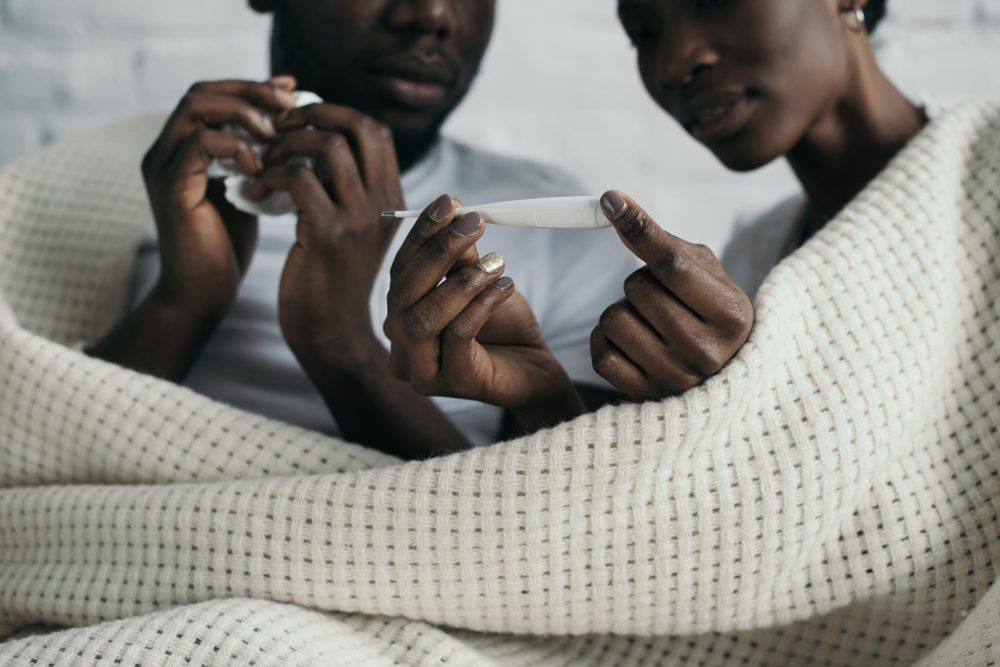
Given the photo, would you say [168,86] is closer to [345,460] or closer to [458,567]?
[345,460]

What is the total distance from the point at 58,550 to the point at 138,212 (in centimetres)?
42

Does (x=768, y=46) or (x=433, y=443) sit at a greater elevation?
(x=768, y=46)

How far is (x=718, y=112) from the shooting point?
0.82m

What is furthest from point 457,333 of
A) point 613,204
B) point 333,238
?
point 333,238

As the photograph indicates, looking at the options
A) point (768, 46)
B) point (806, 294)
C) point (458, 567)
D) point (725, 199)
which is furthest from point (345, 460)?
point (725, 199)

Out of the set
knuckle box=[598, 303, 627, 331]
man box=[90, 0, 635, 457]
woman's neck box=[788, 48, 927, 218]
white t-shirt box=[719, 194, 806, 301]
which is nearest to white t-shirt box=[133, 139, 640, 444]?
man box=[90, 0, 635, 457]

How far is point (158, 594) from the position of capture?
615mm

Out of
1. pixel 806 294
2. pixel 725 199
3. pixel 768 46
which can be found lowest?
pixel 725 199

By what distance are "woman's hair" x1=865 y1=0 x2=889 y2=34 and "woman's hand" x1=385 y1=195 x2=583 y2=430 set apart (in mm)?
537

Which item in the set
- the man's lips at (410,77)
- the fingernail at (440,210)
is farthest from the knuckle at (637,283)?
the man's lips at (410,77)

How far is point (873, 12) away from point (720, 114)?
0.26 meters

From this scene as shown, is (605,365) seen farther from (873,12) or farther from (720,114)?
(873,12)

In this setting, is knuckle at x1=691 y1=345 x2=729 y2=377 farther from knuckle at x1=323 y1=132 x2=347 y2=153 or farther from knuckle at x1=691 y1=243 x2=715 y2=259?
knuckle at x1=323 y1=132 x2=347 y2=153

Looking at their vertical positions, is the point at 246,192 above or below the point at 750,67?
below
